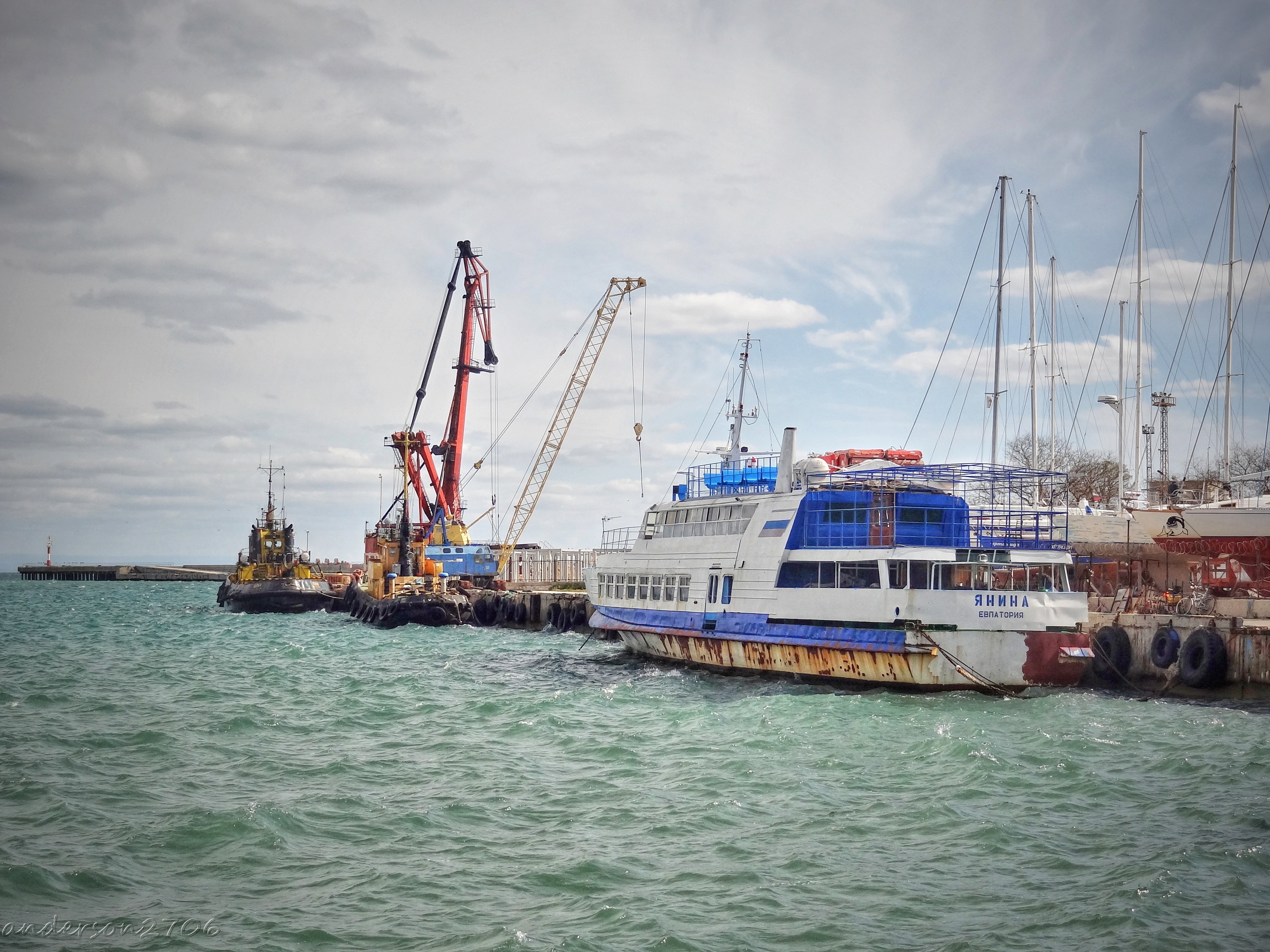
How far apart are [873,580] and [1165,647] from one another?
905 centimetres

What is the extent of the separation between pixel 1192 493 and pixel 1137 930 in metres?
47.6

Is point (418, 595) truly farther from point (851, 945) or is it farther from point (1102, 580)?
point (851, 945)

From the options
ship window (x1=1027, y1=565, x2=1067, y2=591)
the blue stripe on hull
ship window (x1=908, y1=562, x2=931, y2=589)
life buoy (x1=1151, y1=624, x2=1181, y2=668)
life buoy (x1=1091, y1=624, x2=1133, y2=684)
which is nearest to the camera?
the blue stripe on hull

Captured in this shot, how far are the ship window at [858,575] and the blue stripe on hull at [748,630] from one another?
1344mm

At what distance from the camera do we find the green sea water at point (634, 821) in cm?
1202

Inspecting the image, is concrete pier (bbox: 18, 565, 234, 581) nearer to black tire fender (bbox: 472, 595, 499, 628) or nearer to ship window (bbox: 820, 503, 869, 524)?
black tire fender (bbox: 472, 595, 499, 628)

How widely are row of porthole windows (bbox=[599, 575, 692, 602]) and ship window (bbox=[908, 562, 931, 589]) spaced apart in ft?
32.4

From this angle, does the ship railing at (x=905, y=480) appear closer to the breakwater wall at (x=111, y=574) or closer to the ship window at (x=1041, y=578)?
the ship window at (x=1041, y=578)

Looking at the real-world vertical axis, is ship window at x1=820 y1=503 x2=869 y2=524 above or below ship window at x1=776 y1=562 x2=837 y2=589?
above

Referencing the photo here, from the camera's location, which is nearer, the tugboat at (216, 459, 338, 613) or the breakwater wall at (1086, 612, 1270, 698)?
the breakwater wall at (1086, 612, 1270, 698)

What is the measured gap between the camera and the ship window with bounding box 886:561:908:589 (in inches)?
1139

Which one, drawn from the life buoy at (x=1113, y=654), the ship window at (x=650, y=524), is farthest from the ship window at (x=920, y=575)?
the ship window at (x=650, y=524)

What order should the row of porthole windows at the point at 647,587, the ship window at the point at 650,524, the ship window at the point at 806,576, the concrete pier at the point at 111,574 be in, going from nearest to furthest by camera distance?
the ship window at the point at 806,576 < the row of porthole windows at the point at 647,587 < the ship window at the point at 650,524 < the concrete pier at the point at 111,574

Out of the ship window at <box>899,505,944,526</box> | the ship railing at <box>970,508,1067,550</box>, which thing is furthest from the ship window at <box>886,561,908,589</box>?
the ship window at <box>899,505,944,526</box>
